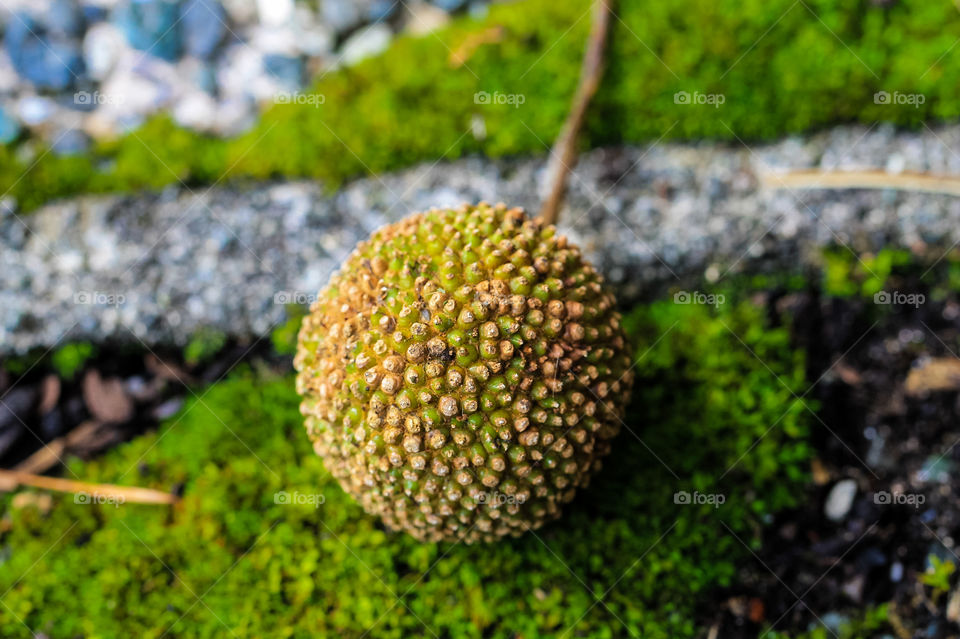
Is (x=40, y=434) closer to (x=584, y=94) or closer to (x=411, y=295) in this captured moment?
(x=411, y=295)

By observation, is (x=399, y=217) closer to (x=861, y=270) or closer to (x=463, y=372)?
(x=463, y=372)

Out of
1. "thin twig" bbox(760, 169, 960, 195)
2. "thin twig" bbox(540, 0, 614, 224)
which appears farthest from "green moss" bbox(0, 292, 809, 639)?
"thin twig" bbox(540, 0, 614, 224)

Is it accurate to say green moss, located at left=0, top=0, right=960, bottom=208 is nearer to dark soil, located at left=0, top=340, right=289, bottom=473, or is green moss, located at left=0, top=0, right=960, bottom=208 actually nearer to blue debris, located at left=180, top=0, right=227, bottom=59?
blue debris, located at left=180, top=0, right=227, bottom=59

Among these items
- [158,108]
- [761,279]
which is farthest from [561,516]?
[158,108]

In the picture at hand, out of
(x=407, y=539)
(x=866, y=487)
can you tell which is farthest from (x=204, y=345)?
(x=866, y=487)

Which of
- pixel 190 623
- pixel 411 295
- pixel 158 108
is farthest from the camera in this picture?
pixel 158 108
